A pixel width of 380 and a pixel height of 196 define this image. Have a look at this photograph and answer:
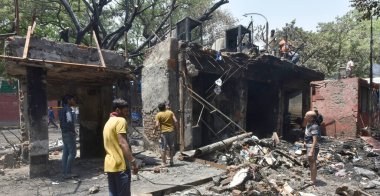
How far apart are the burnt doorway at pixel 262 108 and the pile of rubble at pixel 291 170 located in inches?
102

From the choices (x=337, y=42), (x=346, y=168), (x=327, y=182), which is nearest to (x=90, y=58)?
(x=327, y=182)

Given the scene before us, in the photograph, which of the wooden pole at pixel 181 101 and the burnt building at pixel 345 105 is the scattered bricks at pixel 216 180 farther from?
the burnt building at pixel 345 105

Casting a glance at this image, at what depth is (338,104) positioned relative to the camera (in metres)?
15.5

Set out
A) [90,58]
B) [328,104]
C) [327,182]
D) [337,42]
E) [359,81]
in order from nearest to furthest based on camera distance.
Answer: [327,182] < [90,58] < [359,81] < [328,104] < [337,42]

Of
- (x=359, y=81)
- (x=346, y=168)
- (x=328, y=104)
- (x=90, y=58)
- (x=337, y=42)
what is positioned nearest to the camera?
(x=90, y=58)

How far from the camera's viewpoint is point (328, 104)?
1585 cm

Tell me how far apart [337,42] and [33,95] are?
81.7 ft

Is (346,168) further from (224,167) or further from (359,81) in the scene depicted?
(359,81)

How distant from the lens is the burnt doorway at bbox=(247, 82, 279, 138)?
15.3 m

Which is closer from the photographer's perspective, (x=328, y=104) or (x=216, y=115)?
(x=216, y=115)

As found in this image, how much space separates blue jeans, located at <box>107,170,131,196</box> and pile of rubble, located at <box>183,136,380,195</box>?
9.11 feet

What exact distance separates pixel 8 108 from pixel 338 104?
903 inches

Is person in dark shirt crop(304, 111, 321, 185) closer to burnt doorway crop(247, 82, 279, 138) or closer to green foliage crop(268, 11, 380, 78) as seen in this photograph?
burnt doorway crop(247, 82, 279, 138)

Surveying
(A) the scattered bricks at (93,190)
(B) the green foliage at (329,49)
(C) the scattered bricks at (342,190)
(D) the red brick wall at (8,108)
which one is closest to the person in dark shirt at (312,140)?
(C) the scattered bricks at (342,190)
